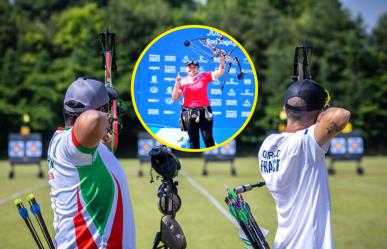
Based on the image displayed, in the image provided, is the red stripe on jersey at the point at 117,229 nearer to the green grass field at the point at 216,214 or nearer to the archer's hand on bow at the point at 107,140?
the archer's hand on bow at the point at 107,140

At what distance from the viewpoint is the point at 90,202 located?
3.39m

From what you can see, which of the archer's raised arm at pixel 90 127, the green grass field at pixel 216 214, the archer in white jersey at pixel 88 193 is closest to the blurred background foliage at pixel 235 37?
the green grass field at pixel 216 214

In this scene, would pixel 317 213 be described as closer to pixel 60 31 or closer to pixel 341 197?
pixel 341 197

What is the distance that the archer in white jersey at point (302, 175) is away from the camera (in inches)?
140

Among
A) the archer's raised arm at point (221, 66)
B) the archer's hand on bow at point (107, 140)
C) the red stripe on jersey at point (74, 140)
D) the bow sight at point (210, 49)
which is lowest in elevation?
the archer's hand on bow at point (107, 140)

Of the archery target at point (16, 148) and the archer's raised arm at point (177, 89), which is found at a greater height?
the archer's raised arm at point (177, 89)

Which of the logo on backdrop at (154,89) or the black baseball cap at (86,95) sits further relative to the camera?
the logo on backdrop at (154,89)

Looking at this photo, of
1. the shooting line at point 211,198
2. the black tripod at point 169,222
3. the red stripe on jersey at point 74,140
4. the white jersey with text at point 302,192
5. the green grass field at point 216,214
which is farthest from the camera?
the shooting line at point 211,198

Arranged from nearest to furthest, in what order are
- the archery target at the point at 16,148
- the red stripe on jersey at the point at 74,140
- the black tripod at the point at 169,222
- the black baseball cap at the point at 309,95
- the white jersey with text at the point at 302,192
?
the red stripe on jersey at the point at 74,140 < the white jersey with text at the point at 302,192 < the black baseball cap at the point at 309,95 < the black tripod at the point at 169,222 < the archery target at the point at 16,148

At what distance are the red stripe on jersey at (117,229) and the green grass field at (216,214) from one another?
16.8 feet

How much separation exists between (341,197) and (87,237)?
11519 millimetres

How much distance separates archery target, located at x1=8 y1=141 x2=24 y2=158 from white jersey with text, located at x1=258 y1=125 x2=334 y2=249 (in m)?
18.8

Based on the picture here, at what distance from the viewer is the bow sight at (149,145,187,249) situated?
12.6 ft

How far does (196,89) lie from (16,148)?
18704mm
